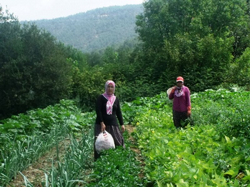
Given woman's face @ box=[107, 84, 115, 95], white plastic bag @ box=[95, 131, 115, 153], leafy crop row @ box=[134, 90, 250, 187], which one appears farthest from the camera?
woman's face @ box=[107, 84, 115, 95]

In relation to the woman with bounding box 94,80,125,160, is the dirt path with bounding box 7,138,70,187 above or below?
below

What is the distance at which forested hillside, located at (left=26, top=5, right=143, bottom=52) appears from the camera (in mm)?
115188

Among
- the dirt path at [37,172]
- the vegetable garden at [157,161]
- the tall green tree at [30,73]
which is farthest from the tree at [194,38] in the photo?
the dirt path at [37,172]

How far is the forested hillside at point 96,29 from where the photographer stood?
378ft

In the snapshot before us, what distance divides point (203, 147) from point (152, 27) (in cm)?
2106

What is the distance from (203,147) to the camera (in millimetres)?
3811

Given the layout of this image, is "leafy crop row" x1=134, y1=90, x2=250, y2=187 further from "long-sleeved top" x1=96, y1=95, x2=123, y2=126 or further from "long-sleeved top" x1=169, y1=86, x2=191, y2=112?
"long-sleeved top" x1=169, y1=86, x2=191, y2=112

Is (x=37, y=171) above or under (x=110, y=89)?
under

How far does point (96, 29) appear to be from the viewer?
457 feet

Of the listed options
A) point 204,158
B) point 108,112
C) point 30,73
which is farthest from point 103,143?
point 30,73

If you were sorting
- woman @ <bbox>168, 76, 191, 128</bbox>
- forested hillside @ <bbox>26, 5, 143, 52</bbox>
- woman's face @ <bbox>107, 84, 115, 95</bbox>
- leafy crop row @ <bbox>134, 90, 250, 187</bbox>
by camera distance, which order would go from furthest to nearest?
1. forested hillside @ <bbox>26, 5, 143, 52</bbox>
2. woman @ <bbox>168, 76, 191, 128</bbox>
3. woman's face @ <bbox>107, 84, 115, 95</bbox>
4. leafy crop row @ <bbox>134, 90, 250, 187</bbox>

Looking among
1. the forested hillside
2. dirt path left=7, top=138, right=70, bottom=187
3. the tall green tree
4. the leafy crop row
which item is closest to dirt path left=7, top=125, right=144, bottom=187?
dirt path left=7, top=138, right=70, bottom=187

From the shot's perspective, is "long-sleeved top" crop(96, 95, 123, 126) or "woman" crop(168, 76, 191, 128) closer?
"long-sleeved top" crop(96, 95, 123, 126)

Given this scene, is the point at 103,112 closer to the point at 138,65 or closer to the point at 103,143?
the point at 103,143
